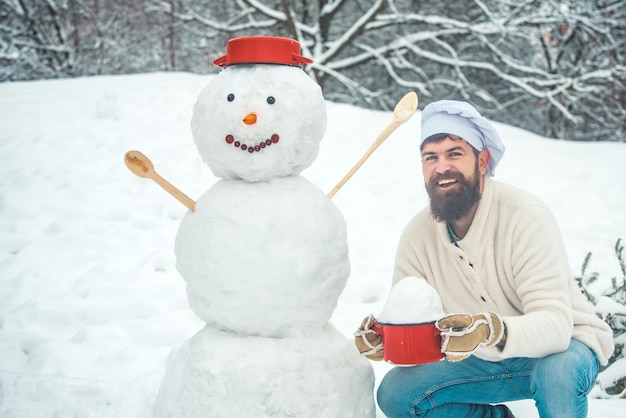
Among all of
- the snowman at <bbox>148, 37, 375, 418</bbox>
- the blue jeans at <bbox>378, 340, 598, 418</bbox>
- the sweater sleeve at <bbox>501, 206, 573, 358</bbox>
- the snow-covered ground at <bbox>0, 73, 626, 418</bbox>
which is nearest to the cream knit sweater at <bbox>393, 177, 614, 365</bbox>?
the sweater sleeve at <bbox>501, 206, 573, 358</bbox>

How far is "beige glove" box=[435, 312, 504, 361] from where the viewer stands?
4.99 feet

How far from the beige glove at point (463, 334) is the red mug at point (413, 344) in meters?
0.02

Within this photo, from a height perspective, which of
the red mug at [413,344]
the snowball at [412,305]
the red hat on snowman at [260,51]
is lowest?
the red mug at [413,344]

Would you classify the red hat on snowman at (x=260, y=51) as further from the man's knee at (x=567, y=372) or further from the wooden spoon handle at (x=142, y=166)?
the man's knee at (x=567, y=372)

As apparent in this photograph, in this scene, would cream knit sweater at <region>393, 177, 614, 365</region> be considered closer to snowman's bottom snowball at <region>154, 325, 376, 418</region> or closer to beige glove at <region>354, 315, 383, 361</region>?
beige glove at <region>354, 315, 383, 361</region>

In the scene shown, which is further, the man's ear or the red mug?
the man's ear

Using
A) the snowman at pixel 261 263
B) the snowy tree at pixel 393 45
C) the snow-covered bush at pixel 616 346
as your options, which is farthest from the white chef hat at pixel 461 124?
the snowy tree at pixel 393 45

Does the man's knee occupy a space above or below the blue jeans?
above

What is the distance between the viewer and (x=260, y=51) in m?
1.70

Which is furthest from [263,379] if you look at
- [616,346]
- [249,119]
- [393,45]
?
[393,45]

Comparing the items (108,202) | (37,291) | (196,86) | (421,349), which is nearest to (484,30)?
(196,86)

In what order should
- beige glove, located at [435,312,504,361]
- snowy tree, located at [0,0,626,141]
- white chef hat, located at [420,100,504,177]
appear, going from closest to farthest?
beige glove, located at [435,312,504,361] → white chef hat, located at [420,100,504,177] → snowy tree, located at [0,0,626,141]

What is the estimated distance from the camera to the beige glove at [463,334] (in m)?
1.52

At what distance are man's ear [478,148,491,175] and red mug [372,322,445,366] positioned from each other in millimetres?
670
